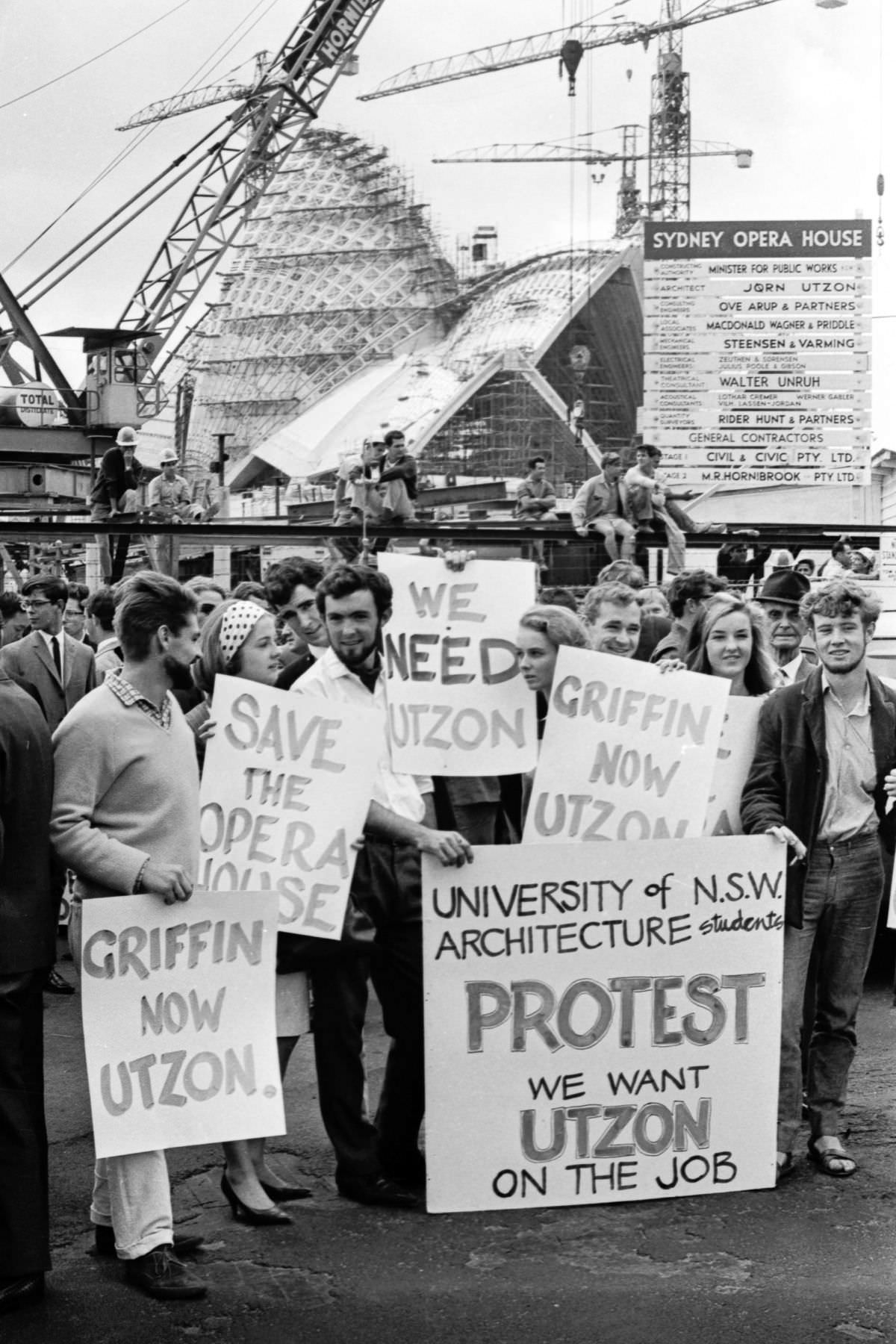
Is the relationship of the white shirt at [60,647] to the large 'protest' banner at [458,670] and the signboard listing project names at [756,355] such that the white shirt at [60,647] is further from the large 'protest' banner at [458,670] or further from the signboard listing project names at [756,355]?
the signboard listing project names at [756,355]

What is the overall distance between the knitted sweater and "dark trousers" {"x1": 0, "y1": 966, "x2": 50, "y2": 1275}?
1.03 ft

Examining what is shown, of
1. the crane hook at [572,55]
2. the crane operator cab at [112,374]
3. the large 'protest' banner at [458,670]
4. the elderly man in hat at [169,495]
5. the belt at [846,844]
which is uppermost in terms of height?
the crane hook at [572,55]

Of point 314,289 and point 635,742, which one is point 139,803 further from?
point 314,289

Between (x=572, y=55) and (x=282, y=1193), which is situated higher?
(x=572, y=55)

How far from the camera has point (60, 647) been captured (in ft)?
31.5

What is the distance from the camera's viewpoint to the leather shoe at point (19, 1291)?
14.7 ft

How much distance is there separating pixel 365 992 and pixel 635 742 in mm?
1087

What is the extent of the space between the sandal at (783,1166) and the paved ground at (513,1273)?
0.03 metres

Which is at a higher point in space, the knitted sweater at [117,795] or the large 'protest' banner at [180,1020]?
the knitted sweater at [117,795]

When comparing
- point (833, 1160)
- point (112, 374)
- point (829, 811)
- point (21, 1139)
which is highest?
point (112, 374)

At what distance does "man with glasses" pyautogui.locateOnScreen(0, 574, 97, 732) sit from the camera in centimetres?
934

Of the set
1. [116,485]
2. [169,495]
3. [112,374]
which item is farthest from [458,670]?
[112,374]

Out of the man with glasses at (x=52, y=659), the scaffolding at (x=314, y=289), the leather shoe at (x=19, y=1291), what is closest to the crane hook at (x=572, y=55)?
the scaffolding at (x=314, y=289)

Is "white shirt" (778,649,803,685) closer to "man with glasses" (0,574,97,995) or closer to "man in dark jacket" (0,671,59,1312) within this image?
"man with glasses" (0,574,97,995)
